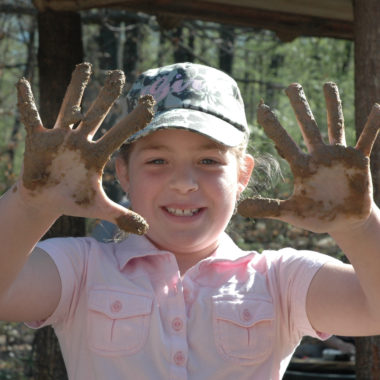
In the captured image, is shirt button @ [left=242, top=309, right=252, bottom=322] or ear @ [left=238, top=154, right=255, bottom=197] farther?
ear @ [left=238, top=154, right=255, bottom=197]

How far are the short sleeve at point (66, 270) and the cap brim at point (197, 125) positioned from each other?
0.36 meters

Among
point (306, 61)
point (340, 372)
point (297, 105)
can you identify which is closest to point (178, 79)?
point (297, 105)

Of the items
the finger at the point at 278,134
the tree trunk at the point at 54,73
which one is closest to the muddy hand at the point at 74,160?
the finger at the point at 278,134

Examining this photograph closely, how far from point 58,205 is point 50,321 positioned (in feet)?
1.79

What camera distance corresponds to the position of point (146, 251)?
7.19ft

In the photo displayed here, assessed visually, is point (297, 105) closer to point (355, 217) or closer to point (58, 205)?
point (355, 217)

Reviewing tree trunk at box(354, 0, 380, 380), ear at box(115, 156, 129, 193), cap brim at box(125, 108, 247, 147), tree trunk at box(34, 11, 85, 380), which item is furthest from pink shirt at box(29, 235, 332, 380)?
tree trunk at box(34, 11, 85, 380)

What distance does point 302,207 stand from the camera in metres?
1.70

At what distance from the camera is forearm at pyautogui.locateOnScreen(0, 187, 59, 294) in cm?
173

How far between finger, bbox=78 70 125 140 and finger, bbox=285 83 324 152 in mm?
416

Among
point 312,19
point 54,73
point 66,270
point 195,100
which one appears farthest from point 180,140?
point 312,19

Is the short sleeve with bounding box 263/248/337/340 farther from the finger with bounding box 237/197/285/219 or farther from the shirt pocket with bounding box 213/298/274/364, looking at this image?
the finger with bounding box 237/197/285/219

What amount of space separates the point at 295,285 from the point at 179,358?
402 mm

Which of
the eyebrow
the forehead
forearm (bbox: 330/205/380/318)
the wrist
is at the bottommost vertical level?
forearm (bbox: 330/205/380/318)
